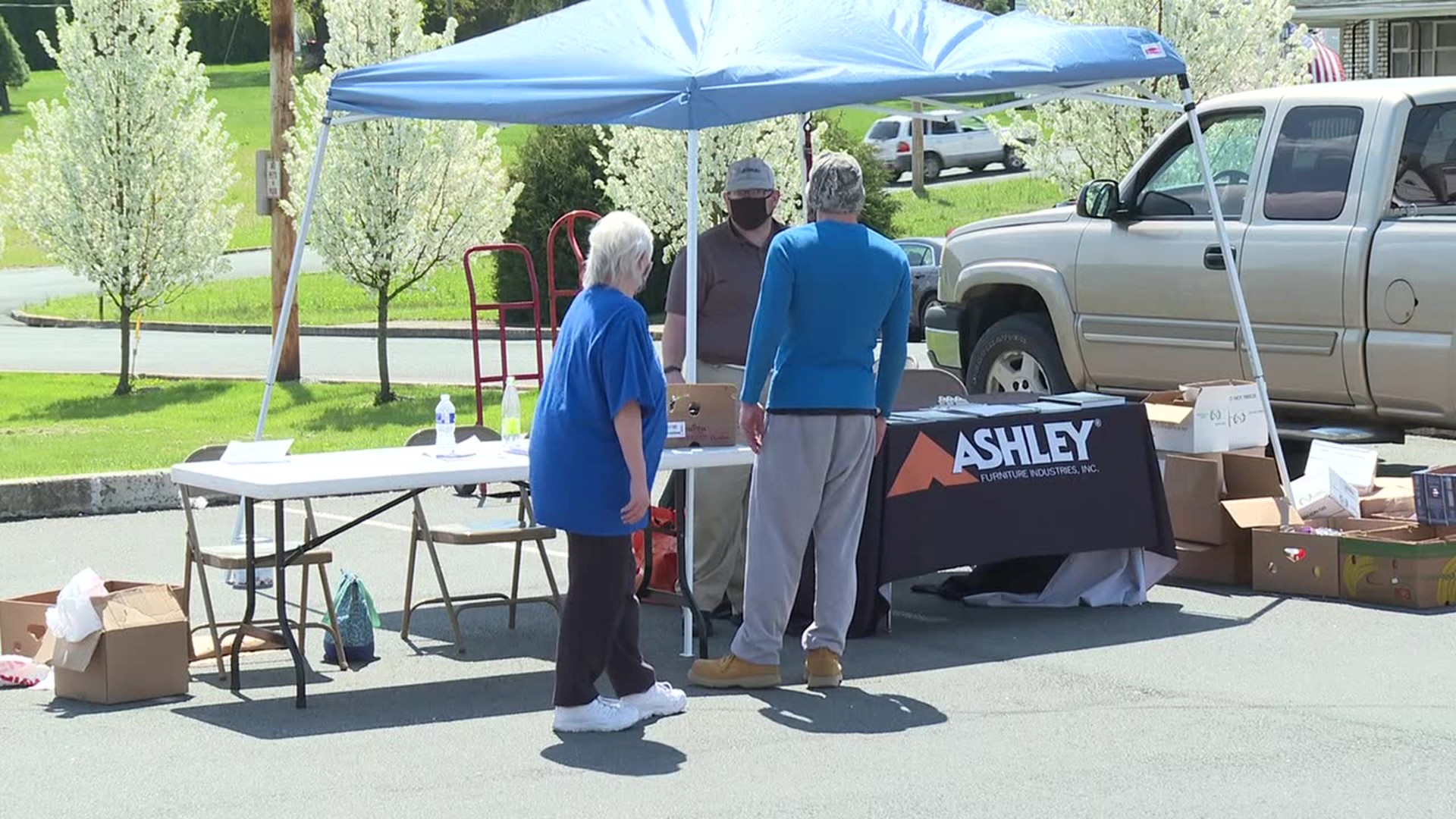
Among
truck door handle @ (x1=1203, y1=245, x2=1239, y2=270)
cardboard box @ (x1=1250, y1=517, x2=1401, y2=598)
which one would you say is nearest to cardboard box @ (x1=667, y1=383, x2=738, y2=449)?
cardboard box @ (x1=1250, y1=517, x2=1401, y2=598)

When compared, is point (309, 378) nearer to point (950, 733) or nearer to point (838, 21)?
point (838, 21)

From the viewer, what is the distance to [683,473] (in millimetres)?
8789

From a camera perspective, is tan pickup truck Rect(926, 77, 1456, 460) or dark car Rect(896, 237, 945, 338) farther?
dark car Rect(896, 237, 945, 338)

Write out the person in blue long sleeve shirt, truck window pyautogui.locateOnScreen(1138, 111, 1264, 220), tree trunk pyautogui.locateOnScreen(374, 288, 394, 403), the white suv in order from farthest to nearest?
the white suv < tree trunk pyautogui.locateOnScreen(374, 288, 394, 403) < truck window pyautogui.locateOnScreen(1138, 111, 1264, 220) < the person in blue long sleeve shirt

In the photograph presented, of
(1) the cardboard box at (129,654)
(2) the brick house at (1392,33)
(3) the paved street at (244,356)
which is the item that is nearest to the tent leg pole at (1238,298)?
(1) the cardboard box at (129,654)

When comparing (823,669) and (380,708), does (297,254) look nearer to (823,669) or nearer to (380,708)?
(380,708)

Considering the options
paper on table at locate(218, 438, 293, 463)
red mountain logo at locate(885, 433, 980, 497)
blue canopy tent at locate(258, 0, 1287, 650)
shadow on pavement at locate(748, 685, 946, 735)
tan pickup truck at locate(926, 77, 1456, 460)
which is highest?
blue canopy tent at locate(258, 0, 1287, 650)

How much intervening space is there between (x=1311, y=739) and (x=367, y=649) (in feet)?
12.2

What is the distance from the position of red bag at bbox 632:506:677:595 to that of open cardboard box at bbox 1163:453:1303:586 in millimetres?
2309

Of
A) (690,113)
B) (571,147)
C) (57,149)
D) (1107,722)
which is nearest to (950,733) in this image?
(1107,722)

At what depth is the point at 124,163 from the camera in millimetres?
19797

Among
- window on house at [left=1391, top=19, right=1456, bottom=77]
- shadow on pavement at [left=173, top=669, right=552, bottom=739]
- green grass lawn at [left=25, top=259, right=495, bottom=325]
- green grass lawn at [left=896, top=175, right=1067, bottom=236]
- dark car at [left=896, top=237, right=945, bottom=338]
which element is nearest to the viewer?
shadow on pavement at [left=173, top=669, right=552, bottom=739]

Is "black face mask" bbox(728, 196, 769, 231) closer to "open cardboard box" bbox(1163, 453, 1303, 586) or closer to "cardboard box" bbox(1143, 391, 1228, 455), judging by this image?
"cardboard box" bbox(1143, 391, 1228, 455)

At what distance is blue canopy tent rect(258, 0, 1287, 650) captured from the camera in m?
8.34
